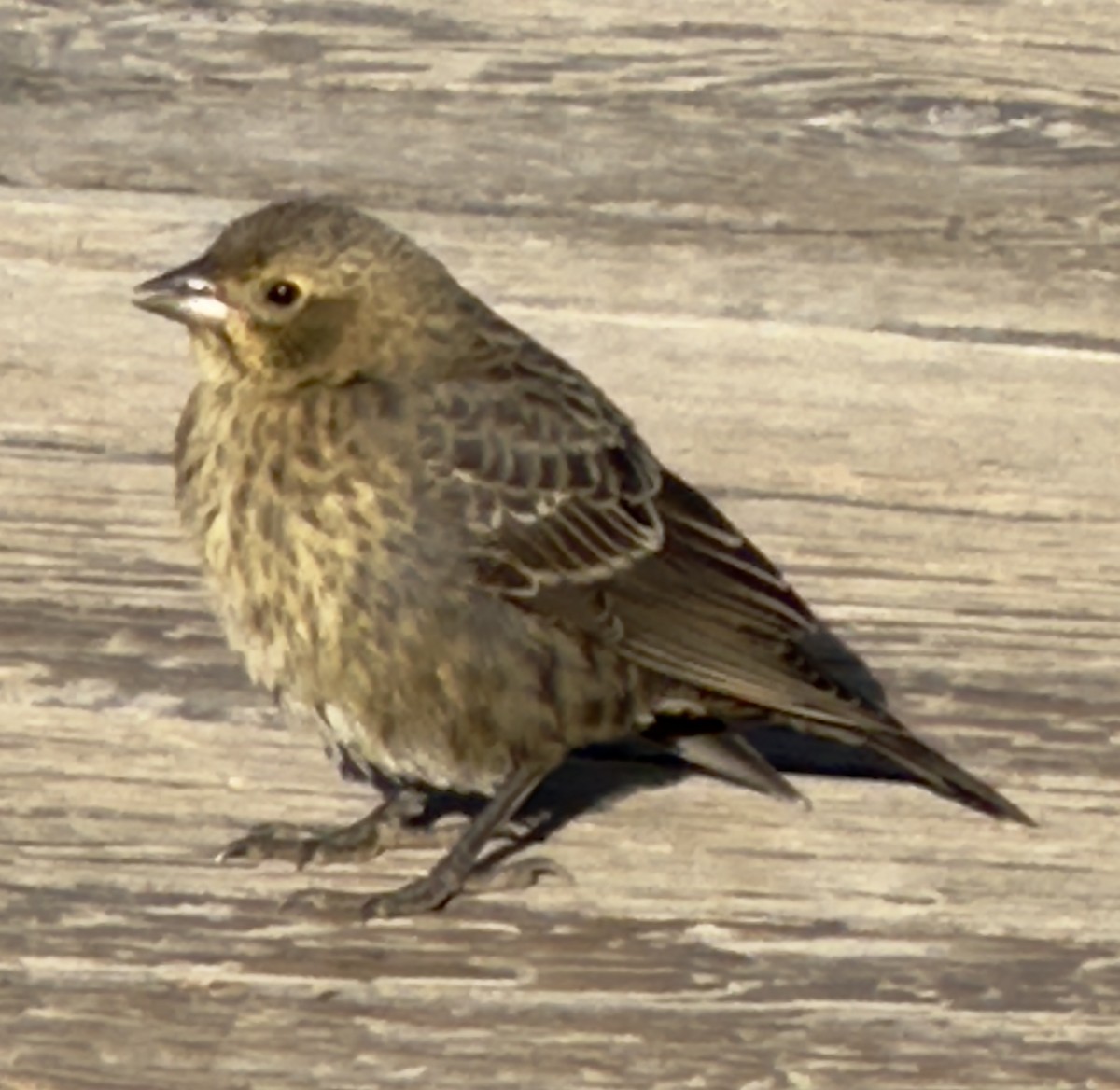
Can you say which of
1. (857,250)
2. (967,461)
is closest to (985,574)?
(967,461)

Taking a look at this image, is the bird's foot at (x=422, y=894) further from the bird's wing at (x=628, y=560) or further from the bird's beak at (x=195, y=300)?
the bird's beak at (x=195, y=300)

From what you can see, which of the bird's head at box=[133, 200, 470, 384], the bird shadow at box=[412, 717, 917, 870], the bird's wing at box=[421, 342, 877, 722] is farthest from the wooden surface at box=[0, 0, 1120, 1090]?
the bird's head at box=[133, 200, 470, 384]

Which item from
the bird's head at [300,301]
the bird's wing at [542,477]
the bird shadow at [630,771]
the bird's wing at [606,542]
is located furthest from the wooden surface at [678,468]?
the bird's head at [300,301]

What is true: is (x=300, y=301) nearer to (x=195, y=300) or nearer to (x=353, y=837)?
(x=195, y=300)

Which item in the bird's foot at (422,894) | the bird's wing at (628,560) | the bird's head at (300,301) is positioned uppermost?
the bird's head at (300,301)

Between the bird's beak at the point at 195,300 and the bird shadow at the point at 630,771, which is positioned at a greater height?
the bird's beak at the point at 195,300

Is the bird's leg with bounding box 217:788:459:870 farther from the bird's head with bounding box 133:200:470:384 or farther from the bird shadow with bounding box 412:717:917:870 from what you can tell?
the bird's head with bounding box 133:200:470:384
